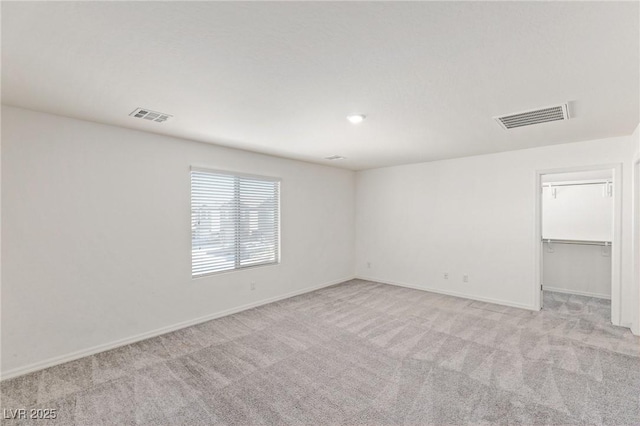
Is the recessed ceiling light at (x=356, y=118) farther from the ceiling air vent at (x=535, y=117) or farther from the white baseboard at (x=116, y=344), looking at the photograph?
Result: the white baseboard at (x=116, y=344)

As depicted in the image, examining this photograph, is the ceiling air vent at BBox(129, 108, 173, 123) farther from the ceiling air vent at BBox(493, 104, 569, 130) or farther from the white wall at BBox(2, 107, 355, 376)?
the ceiling air vent at BBox(493, 104, 569, 130)

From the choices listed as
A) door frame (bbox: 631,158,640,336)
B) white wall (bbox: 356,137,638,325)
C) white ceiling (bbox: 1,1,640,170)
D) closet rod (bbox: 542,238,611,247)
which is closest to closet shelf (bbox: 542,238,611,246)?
closet rod (bbox: 542,238,611,247)

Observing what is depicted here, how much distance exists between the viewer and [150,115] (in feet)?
9.90

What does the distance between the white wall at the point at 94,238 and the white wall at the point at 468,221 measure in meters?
3.05

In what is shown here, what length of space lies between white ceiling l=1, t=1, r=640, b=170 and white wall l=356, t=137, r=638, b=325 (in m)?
1.25

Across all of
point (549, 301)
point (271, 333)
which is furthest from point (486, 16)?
Answer: point (549, 301)

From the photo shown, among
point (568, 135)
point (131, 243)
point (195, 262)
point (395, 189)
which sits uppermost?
point (568, 135)

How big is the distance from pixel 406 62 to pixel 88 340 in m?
4.04

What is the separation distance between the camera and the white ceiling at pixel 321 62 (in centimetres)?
150

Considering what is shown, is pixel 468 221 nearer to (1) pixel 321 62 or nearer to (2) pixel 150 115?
(1) pixel 321 62

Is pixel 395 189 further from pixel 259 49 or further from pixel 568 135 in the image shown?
pixel 259 49

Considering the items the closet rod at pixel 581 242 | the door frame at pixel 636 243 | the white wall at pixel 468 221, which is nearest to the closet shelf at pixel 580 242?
the closet rod at pixel 581 242

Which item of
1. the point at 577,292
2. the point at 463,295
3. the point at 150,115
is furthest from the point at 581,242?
the point at 150,115

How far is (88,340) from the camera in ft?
10.3
